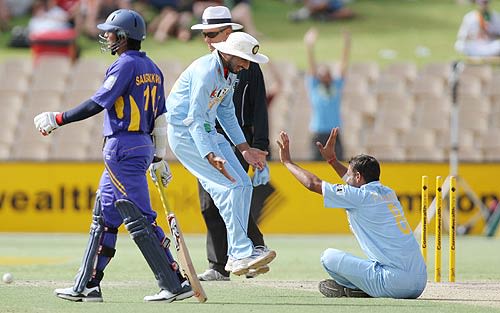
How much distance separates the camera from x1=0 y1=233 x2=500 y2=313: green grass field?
819 centimetres

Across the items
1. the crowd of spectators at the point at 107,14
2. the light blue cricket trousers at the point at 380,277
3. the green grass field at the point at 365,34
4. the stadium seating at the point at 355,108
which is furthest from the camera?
the green grass field at the point at 365,34

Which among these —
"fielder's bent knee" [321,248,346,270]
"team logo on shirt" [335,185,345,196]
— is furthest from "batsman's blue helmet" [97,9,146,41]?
"fielder's bent knee" [321,248,346,270]

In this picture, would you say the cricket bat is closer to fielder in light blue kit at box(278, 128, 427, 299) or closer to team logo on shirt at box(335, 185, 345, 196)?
fielder in light blue kit at box(278, 128, 427, 299)

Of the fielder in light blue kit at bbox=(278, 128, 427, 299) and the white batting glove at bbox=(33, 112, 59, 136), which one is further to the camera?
the fielder in light blue kit at bbox=(278, 128, 427, 299)

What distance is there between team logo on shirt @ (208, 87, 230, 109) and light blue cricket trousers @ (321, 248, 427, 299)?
1426 millimetres

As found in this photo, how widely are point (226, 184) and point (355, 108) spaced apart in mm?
11475

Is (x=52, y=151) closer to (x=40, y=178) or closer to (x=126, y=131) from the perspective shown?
(x=40, y=178)

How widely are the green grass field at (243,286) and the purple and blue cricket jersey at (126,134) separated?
29.2 inches

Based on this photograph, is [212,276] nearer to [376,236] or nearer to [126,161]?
[376,236]

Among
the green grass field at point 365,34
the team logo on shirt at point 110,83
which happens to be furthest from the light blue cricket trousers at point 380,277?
the green grass field at point 365,34

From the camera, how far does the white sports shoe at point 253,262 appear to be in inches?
342

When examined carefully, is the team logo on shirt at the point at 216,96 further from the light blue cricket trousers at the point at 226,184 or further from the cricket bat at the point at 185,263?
the cricket bat at the point at 185,263

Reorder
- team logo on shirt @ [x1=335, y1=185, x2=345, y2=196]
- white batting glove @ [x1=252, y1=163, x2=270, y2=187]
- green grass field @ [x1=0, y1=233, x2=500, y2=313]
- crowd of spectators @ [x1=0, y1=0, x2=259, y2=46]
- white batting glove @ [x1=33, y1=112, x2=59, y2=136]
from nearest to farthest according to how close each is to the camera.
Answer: white batting glove @ [x1=33, y1=112, x2=59, y2=136], green grass field @ [x1=0, y1=233, x2=500, y2=313], team logo on shirt @ [x1=335, y1=185, x2=345, y2=196], white batting glove @ [x1=252, y1=163, x2=270, y2=187], crowd of spectators @ [x1=0, y1=0, x2=259, y2=46]

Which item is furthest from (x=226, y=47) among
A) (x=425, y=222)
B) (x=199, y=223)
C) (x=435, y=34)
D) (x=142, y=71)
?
(x=435, y=34)
